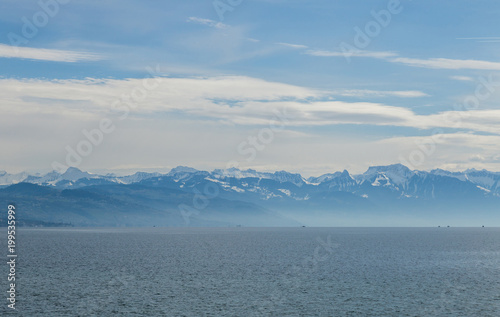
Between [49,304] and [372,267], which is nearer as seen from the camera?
[49,304]

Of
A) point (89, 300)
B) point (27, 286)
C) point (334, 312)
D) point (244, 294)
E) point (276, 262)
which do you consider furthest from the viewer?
point (276, 262)

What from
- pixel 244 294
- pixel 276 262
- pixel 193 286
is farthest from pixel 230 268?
pixel 244 294

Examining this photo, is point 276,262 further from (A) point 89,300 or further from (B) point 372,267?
(A) point 89,300

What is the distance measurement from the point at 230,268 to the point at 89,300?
205 feet

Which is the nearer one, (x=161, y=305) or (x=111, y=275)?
(x=161, y=305)

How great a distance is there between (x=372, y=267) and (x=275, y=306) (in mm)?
75400

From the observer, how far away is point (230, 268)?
506ft

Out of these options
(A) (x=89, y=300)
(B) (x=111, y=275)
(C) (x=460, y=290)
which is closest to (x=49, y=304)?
(A) (x=89, y=300)

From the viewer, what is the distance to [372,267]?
530 feet

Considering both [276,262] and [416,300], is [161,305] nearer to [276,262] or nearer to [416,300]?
[416,300]

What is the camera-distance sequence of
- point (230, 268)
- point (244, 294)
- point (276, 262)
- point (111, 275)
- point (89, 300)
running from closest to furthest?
point (89, 300) < point (244, 294) < point (111, 275) < point (230, 268) < point (276, 262)

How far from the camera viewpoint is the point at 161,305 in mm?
92500

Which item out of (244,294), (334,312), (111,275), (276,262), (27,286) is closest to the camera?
(334,312)

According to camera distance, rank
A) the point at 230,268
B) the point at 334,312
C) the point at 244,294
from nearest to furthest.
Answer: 1. the point at 334,312
2. the point at 244,294
3. the point at 230,268
